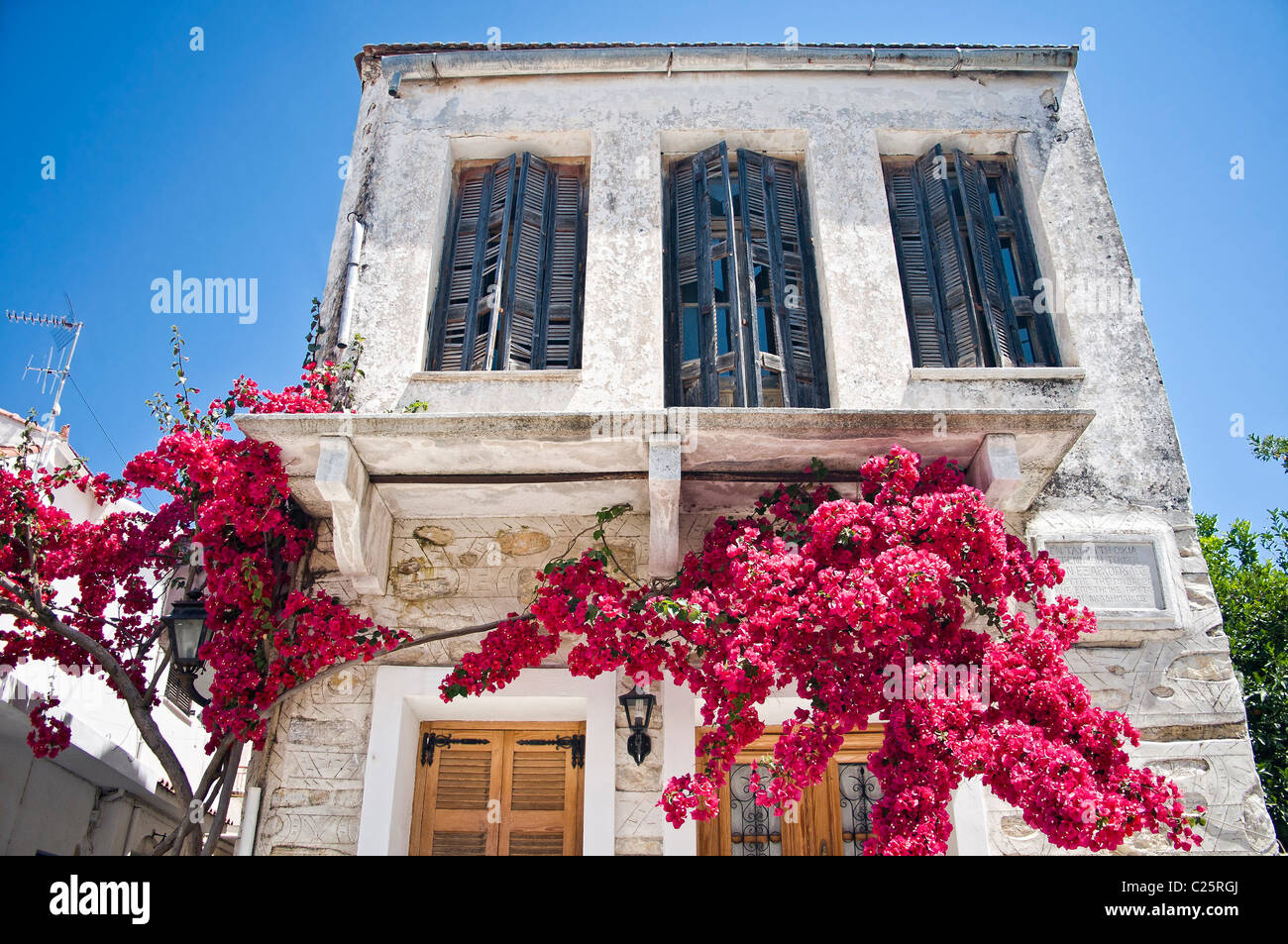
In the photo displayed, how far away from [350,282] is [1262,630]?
875 cm

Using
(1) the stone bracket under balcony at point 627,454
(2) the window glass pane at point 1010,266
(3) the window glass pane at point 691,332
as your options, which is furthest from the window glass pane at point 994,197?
(1) the stone bracket under balcony at point 627,454

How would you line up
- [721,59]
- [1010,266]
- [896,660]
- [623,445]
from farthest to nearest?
[721,59]
[1010,266]
[623,445]
[896,660]

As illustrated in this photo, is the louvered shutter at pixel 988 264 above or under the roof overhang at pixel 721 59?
under

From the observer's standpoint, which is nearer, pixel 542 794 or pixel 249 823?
pixel 249 823

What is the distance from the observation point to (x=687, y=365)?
712cm

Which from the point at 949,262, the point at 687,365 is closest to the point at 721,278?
the point at 687,365

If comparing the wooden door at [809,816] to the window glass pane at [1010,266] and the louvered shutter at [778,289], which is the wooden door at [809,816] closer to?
the louvered shutter at [778,289]

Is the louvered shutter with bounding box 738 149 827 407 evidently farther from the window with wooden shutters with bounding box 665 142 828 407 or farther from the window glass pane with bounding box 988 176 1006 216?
the window glass pane with bounding box 988 176 1006 216

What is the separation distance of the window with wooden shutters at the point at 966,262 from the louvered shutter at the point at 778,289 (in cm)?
72

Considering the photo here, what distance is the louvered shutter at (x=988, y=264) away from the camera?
7074mm

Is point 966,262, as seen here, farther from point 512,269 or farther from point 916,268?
point 512,269

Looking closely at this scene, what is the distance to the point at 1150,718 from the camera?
5.84m

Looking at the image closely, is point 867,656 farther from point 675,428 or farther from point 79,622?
point 79,622
